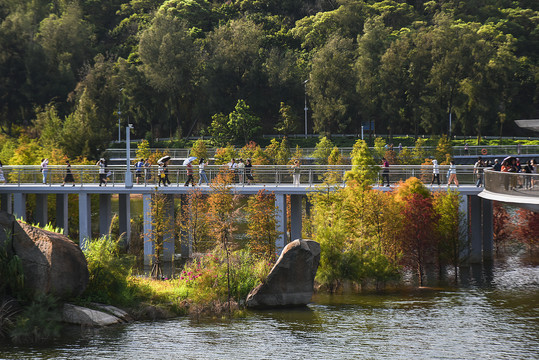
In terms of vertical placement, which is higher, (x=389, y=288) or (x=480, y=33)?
(x=480, y=33)

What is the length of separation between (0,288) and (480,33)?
93115 millimetres

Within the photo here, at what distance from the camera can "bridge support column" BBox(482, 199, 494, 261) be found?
46.8 meters

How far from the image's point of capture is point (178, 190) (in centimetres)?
4591

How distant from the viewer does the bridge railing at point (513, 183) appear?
→ 32.1m

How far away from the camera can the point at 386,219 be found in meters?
39.7

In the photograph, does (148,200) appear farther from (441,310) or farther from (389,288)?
(441,310)

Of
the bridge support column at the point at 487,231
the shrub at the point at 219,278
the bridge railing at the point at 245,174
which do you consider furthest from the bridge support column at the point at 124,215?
the bridge support column at the point at 487,231

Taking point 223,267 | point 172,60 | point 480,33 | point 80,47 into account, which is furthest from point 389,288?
point 80,47

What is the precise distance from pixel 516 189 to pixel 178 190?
66.0 ft

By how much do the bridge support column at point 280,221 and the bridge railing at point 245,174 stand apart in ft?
3.74

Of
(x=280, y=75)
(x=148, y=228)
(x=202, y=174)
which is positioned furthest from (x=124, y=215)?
(x=280, y=75)

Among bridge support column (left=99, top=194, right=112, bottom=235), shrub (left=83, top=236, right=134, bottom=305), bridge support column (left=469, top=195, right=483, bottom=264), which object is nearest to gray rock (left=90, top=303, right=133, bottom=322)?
shrub (left=83, top=236, right=134, bottom=305)

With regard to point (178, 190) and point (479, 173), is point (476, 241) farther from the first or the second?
point (178, 190)

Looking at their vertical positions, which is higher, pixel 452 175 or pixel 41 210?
pixel 452 175
